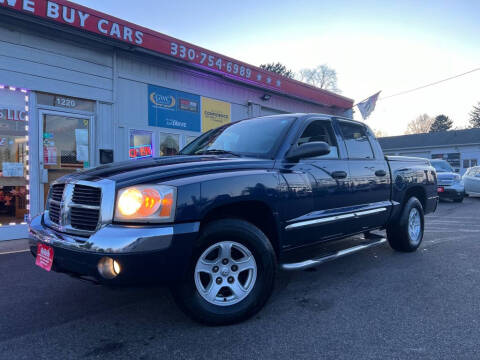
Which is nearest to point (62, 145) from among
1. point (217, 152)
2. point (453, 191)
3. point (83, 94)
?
point (83, 94)

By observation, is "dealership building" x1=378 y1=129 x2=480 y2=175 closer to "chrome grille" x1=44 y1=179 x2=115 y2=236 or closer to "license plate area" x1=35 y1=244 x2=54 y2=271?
"chrome grille" x1=44 y1=179 x2=115 y2=236

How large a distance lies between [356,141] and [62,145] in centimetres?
574

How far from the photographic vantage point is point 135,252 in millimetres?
2180

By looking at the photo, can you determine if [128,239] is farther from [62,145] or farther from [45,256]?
[62,145]

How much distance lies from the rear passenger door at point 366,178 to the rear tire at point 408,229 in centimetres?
45

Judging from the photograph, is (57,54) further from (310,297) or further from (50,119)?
(310,297)

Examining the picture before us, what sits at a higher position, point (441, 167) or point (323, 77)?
point (323, 77)

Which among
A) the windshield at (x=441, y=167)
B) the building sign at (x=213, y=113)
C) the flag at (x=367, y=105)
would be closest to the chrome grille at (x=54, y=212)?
the building sign at (x=213, y=113)

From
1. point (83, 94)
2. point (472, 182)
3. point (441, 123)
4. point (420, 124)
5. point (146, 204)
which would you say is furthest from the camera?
point (420, 124)

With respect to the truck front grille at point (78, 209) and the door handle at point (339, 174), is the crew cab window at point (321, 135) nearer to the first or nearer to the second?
the door handle at point (339, 174)

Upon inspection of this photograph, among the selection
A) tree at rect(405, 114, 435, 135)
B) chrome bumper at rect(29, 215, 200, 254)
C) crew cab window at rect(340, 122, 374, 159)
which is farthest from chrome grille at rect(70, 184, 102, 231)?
tree at rect(405, 114, 435, 135)

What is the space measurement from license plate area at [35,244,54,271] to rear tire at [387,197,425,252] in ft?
13.5

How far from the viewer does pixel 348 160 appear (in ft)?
12.7

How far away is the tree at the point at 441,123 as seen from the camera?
57.5 metres
